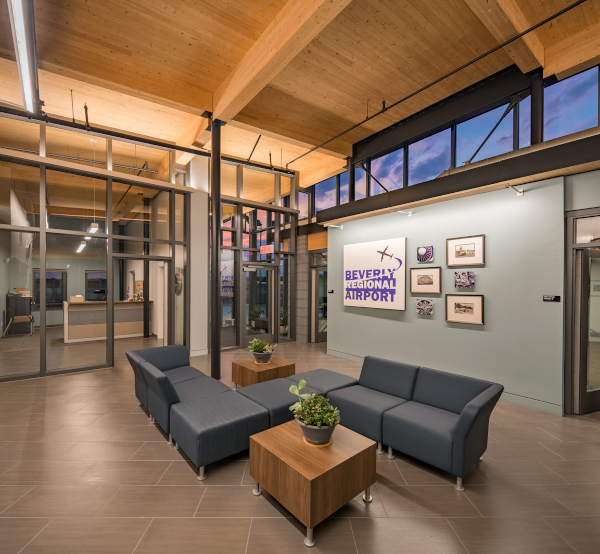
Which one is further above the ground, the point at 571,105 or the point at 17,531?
the point at 571,105

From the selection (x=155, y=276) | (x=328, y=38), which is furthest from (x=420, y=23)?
(x=155, y=276)

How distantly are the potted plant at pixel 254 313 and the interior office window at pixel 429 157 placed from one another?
187 inches

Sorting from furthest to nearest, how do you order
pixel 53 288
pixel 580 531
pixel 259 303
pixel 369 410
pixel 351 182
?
1. pixel 259 303
2. pixel 351 182
3. pixel 53 288
4. pixel 369 410
5. pixel 580 531

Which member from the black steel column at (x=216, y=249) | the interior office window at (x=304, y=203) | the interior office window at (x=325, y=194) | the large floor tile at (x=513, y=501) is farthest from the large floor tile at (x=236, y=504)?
the interior office window at (x=304, y=203)

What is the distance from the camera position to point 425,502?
7.80 ft

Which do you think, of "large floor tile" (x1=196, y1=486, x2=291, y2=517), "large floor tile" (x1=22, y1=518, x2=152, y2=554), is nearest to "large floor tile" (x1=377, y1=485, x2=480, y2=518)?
"large floor tile" (x1=196, y1=486, x2=291, y2=517)

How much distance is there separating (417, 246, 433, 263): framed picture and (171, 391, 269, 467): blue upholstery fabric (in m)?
3.75

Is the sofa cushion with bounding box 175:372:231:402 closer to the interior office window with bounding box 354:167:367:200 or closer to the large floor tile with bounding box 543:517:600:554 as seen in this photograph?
the large floor tile with bounding box 543:517:600:554

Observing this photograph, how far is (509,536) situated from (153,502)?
2.52 metres

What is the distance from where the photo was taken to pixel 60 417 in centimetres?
380

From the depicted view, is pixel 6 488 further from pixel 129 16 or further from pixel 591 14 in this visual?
pixel 591 14

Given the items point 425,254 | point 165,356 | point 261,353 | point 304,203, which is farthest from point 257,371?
point 304,203

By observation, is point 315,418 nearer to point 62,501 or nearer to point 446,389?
point 446,389

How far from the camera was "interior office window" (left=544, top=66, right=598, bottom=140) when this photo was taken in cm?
404
